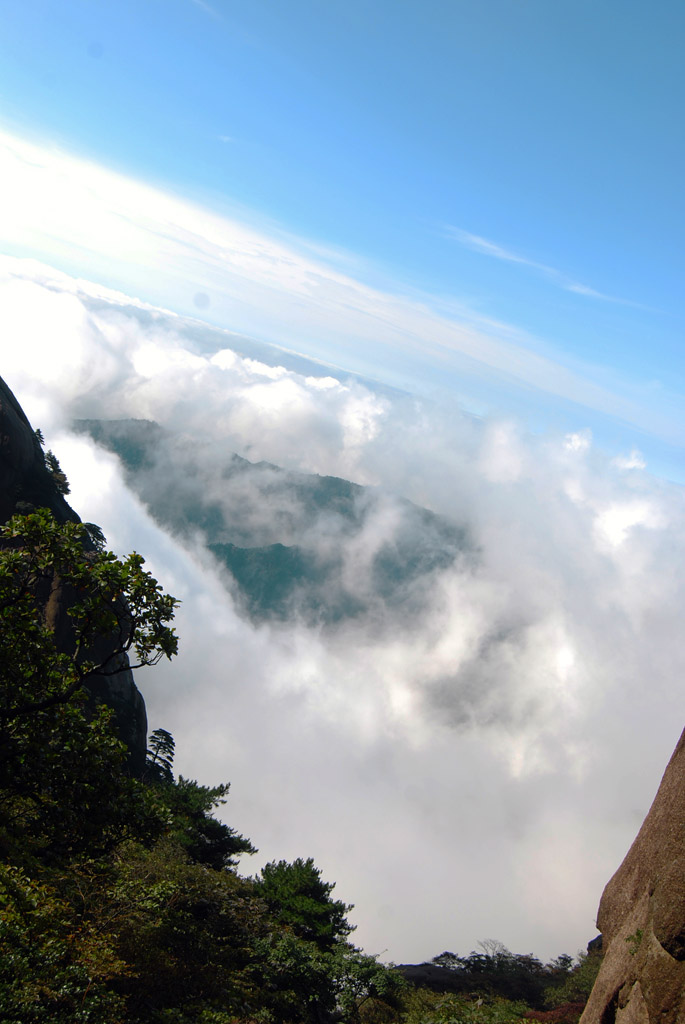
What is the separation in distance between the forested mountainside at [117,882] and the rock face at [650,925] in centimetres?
1054

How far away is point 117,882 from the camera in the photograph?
26.9 m

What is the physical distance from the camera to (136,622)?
1499 centimetres

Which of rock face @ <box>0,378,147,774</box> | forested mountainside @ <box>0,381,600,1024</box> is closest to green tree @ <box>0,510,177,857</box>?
forested mountainside @ <box>0,381,600,1024</box>

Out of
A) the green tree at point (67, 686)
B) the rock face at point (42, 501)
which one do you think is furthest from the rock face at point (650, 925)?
the rock face at point (42, 501)

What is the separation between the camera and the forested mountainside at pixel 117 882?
48.5 ft

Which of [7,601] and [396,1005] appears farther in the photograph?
[396,1005]

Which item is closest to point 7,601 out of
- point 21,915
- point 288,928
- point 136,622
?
point 136,622

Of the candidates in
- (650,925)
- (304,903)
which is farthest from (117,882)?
(304,903)

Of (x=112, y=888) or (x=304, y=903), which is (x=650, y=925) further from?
(x=304, y=903)

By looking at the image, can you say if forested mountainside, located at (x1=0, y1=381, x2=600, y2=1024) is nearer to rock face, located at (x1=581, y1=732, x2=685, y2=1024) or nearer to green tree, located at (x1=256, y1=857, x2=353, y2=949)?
green tree, located at (x1=256, y1=857, x2=353, y2=949)

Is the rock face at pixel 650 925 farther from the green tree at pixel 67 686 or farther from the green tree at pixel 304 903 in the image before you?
→ the green tree at pixel 304 903

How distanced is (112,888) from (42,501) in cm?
4883

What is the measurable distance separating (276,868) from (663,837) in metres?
40.7

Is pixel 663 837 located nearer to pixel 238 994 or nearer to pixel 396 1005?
pixel 238 994
